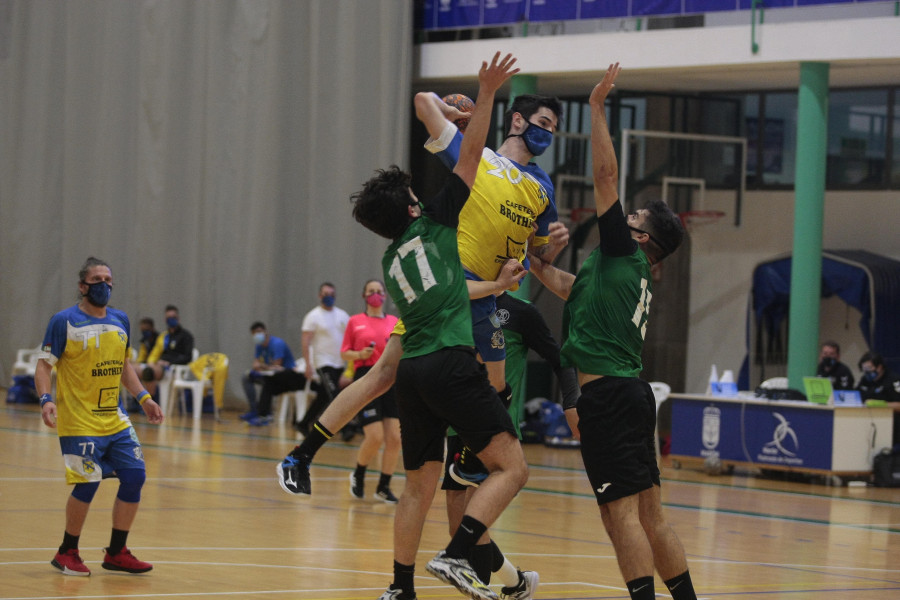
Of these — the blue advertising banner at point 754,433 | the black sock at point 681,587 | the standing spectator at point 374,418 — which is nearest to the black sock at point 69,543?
the black sock at point 681,587

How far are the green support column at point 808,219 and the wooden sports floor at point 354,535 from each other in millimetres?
2083

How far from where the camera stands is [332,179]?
73.4 ft

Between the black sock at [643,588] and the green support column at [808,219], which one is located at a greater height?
the green support column at [808,219]

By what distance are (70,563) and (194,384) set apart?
44.9 feet

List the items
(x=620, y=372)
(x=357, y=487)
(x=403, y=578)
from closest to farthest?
(x=620, y=372) < (x=403, y=578) < (x=357, y=487)

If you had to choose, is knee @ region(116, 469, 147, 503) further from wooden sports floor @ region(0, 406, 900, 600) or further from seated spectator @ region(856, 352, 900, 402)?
seated spectator @ region(856, 352, 900, 402)

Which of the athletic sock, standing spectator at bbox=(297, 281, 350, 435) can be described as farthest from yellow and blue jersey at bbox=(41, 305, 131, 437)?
standing spectator at bbox=(297, 281, 350, 435)

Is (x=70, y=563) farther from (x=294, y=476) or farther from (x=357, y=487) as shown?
(x=357, y=487)

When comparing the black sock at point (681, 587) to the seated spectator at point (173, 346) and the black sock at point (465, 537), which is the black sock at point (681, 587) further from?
the seated spectator at point (173, 346)

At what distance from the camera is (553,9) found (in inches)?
765

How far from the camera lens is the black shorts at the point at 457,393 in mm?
5918

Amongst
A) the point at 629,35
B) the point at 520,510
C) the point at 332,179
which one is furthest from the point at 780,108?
the point at 520,510

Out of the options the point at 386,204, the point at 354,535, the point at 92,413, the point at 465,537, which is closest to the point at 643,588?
the point at 465,537

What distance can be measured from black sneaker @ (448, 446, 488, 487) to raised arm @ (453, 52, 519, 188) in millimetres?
1589
